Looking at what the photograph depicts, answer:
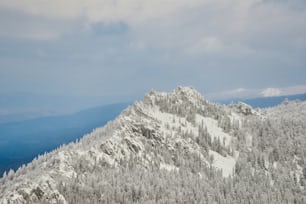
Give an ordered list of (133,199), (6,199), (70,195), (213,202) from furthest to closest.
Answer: (213,202) → (133,199) → (70,195) → (6,199)

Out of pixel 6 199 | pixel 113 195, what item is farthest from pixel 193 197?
pixel 6 199

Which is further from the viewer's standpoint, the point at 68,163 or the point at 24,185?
the point at 68,163

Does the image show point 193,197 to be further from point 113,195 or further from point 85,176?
point 85,176

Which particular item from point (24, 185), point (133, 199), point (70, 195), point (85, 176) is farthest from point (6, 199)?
point (133, 199)

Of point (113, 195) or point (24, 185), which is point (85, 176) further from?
point (24, 185)

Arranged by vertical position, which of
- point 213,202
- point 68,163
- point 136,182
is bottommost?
point 213,202

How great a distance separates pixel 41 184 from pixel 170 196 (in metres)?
67.3

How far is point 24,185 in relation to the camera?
155m

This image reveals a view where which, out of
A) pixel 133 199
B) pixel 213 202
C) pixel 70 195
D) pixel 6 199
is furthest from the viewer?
pixel 213 202

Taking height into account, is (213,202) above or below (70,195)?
below

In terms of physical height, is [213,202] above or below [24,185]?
below

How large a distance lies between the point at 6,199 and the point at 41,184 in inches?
584

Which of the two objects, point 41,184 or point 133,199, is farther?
point 133,199

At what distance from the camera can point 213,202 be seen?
19825cm
